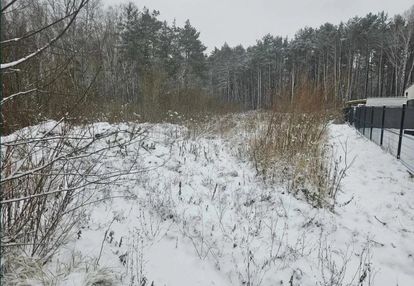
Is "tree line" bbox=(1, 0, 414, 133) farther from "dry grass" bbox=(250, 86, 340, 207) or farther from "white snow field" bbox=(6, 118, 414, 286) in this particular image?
"white snow field" bbox=(6, 118, 414, 286)

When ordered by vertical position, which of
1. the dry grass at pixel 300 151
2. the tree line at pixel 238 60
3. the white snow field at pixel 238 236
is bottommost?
the white snow field at pixel 238 236

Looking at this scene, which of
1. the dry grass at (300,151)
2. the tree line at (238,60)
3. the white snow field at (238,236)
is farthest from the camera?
the tree line at (238,60)

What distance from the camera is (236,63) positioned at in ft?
162

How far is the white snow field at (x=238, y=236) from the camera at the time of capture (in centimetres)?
253

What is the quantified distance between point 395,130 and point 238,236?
7.54 metres

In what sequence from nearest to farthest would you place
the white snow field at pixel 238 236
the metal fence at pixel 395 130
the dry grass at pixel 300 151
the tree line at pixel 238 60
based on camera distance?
1. the white snow field at pixel 238 236
2. the dry grass at pixel 300 151
3. the metal fence at pixel 395 130
4. the tree line at pixel 238 60

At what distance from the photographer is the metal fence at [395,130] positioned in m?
6.52

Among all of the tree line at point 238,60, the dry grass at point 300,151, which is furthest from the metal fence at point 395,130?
the dry grass at point 300,151

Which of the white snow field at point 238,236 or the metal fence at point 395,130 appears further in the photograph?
the metal fence at point 395,130

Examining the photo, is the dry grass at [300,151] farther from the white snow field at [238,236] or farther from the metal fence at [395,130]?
the metal fence at [395,130]

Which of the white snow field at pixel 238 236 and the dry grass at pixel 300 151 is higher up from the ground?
the dry grass at pixel 300 151

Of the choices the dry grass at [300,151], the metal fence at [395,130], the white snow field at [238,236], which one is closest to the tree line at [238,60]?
the dry grass at [300,151]

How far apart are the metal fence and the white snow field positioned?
1340 millimetres

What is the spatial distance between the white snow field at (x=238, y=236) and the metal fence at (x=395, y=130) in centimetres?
134
